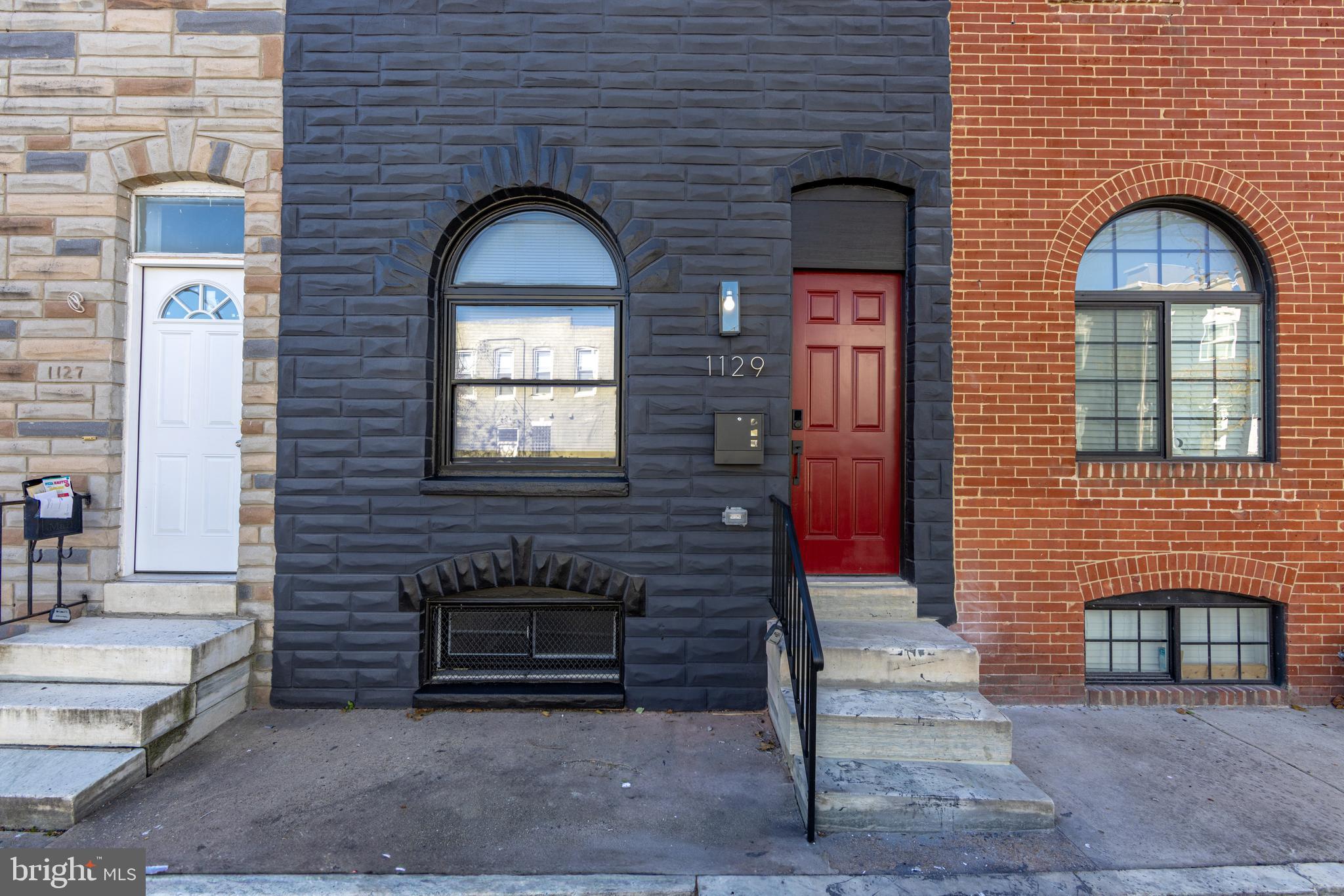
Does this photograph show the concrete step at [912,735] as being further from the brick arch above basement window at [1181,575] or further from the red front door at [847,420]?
the brick arch above basement window at [1181,575]

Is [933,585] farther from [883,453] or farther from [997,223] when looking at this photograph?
[997,223]

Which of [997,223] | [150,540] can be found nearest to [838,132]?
[997,223]

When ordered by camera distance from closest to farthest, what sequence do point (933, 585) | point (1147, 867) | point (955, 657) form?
point (1147, 867) → point (955, 657) → point (933, 585)

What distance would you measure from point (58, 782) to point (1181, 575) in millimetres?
6929

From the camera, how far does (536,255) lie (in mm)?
5020

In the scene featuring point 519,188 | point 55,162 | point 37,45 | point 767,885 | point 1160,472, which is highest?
point 37,45

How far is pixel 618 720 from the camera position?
14.8 feet

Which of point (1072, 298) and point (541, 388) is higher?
point (1072, 298)

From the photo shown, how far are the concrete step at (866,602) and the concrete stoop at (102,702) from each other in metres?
3.98

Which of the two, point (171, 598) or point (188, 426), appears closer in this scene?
point (171, 598)

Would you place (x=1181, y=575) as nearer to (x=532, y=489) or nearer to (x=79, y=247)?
(x=532, y=489)

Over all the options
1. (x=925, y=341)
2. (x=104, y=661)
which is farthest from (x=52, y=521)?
(x=925, y=341)

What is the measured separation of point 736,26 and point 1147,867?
550 centimetres

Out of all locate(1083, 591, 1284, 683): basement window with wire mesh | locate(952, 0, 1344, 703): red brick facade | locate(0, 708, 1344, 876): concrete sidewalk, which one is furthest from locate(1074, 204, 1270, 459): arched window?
locate(0, 708, 1344, 876): concrete sidewalk
